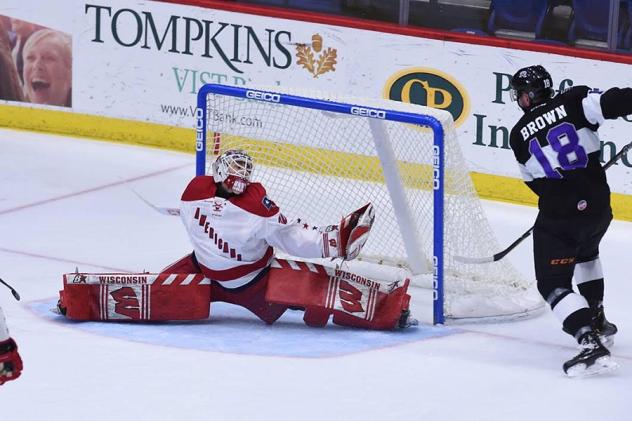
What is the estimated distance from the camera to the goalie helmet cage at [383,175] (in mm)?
5879

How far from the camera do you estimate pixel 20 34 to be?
Result: 8.61 m

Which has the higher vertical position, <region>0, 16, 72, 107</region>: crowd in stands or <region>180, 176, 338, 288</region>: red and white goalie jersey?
<region>0, 16, 72, 107</region>: crowd in stands

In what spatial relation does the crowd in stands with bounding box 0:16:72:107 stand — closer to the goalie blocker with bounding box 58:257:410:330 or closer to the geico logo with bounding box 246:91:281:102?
the geico logo with bounding box 246:91:281:102

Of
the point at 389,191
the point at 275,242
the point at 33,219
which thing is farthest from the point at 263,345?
the point at 33,219

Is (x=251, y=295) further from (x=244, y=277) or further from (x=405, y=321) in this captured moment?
(x=405, y=321)

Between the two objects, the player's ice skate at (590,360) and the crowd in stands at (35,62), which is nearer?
the player's ice skate at (590,360)

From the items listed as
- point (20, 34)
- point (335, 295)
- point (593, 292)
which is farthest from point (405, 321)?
point (20, 34)

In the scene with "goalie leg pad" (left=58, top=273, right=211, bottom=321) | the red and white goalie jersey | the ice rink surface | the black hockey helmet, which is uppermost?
the black hockey helmet

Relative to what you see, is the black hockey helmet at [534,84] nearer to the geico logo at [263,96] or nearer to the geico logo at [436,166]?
the geico logo at [436,166]

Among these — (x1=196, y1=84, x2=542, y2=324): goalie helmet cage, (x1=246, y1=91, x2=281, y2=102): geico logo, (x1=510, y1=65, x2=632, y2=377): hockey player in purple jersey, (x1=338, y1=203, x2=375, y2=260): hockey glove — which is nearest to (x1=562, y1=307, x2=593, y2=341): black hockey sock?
(x1=510, y1=65, x2=632, y2=377): hockey player in purple jersey

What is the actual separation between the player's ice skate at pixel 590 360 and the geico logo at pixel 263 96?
5.18 feet

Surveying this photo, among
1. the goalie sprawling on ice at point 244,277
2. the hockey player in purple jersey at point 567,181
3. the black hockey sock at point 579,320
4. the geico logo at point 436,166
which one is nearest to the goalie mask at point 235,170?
the goalie sprawling on ice at point 244,277

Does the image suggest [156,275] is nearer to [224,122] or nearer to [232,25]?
[224,122]

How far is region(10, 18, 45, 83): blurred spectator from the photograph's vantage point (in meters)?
8.58
